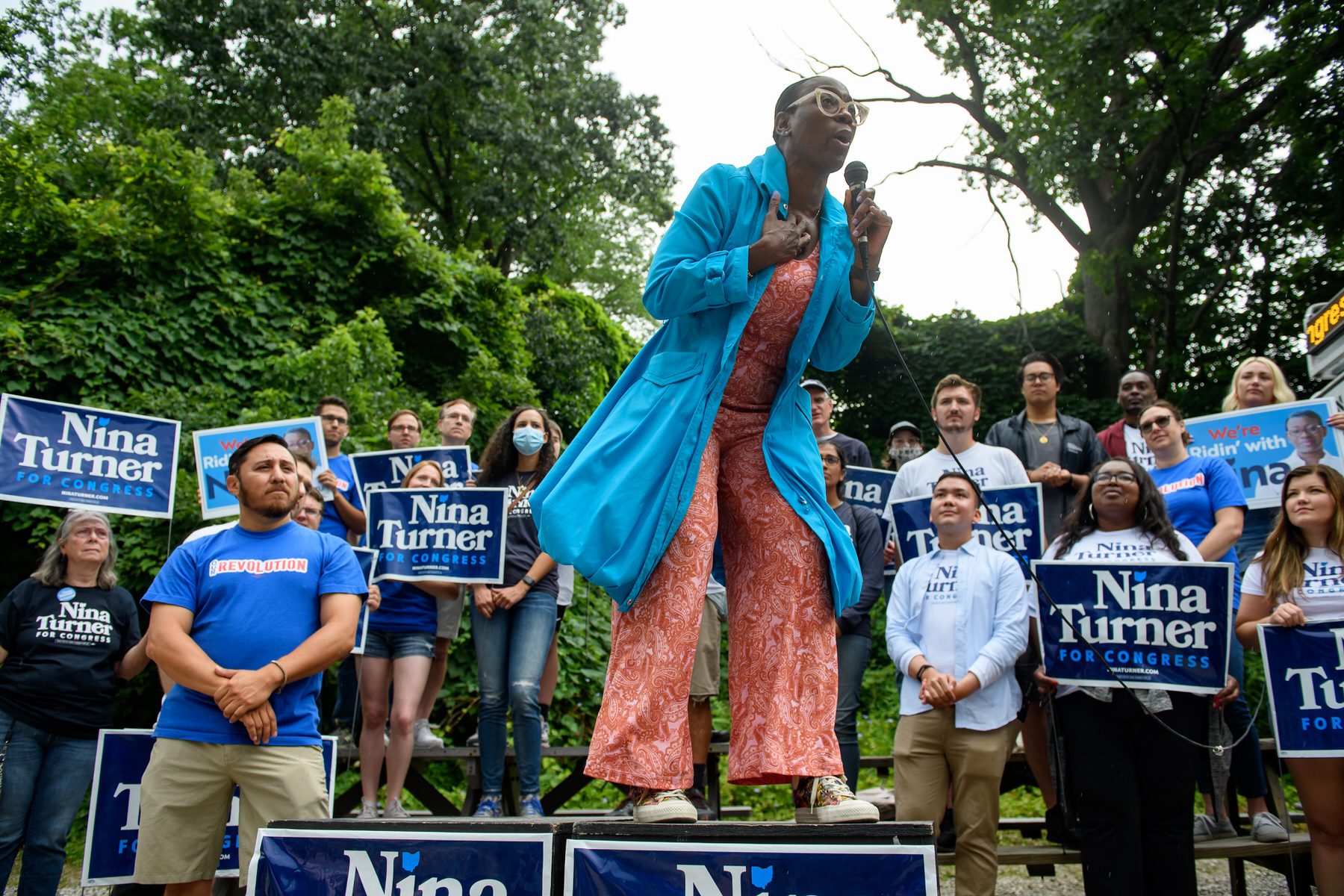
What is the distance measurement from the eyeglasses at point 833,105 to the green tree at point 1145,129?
42.4ft

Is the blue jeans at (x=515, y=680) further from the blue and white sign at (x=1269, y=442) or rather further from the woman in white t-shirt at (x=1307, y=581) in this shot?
the blue and white sign at (x=1269, y=442)

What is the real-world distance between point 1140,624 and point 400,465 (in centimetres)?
490

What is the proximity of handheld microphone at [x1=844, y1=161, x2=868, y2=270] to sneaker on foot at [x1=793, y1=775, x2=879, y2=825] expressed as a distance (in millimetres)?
1522

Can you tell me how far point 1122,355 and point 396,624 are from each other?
13548mm

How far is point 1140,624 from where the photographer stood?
4.81 metres

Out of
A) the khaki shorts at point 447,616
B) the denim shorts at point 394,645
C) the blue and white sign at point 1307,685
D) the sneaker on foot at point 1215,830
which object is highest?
the khaki shorts at point 447,616

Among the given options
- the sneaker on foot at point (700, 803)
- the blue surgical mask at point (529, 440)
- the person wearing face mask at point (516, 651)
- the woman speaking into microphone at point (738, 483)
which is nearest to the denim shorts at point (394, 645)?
the person wearing face mask at point (516, 651)

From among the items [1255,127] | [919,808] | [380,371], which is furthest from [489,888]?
[1255,127]

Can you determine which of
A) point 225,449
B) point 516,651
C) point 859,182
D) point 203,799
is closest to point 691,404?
point 859,182

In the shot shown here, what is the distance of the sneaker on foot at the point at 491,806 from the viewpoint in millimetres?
5508

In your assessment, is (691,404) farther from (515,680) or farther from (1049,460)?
(1049,460)

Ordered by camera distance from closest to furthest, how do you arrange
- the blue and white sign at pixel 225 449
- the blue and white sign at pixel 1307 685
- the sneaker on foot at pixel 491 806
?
1. the blue and white sign at pixel 1307 685
2. the sneaker on foot at pixel 491 806
3. the blue and white sign at pixel 225 449

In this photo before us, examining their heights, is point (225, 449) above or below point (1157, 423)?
above

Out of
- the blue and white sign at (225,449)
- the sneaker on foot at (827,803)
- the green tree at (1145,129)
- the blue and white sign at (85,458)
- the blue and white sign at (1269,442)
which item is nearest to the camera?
the sneaker on foot at (827,803)
